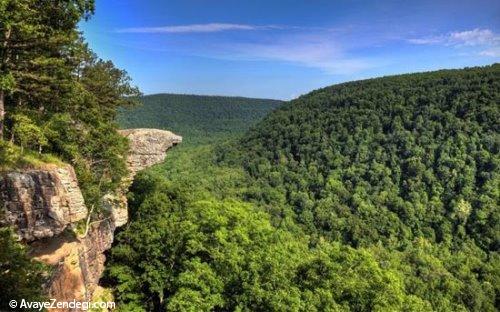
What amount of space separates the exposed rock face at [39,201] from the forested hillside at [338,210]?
1486 cm

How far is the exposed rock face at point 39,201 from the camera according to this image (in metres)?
17.1

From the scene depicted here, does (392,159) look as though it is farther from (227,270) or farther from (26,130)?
(26,130)

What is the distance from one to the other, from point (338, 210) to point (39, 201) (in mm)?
107247

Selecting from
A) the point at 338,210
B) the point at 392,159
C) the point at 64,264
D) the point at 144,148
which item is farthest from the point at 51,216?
the point at 392,159

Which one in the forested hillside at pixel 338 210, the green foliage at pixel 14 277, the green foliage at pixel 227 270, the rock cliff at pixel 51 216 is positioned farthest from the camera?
the forested hillside at pixel 338 210

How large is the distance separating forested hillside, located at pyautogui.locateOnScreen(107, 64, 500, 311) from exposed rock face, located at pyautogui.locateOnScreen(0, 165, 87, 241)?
14.9 meters

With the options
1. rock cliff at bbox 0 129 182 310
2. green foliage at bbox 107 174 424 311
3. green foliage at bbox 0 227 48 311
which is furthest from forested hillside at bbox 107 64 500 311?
green foliage at bbox 0 227 48 311

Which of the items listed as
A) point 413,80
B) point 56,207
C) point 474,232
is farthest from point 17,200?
point 413,80

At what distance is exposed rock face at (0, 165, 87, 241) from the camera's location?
17062 mm

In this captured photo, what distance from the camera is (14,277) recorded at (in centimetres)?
1341

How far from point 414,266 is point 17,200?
7726 cm

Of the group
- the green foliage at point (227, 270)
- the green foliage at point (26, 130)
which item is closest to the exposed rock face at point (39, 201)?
the green foliage at point (26, 130)

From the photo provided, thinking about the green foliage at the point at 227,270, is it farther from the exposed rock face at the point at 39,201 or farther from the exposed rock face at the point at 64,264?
the exposed rock face at the point at 39,201

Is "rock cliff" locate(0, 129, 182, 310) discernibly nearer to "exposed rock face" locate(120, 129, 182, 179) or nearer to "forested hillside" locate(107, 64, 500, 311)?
"forested hillside" locate(107, 64, 500, 311)
